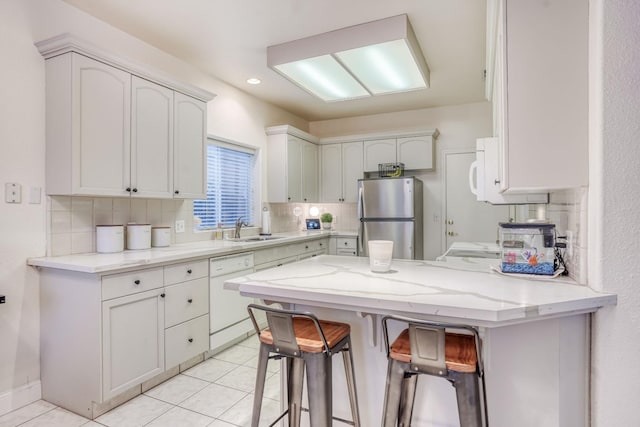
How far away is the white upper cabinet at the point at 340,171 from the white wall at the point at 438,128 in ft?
1.84

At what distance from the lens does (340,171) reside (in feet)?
16.9

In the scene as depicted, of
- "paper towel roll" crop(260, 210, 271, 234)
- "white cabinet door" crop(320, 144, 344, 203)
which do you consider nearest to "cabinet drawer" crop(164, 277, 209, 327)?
"paper towel roll" crop(260, 210, 271, 234)

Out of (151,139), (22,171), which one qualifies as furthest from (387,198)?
(22,171)

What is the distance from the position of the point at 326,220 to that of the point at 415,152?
1595mm

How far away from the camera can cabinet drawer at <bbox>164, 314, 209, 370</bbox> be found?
8.12 ft

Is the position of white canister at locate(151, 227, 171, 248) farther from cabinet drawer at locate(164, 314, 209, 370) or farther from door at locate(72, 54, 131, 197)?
cabinet drawer at locate(164, 314, 209, 370)

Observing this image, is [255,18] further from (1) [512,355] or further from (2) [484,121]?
(2) [484,121]

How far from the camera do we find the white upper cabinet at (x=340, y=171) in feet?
16.5

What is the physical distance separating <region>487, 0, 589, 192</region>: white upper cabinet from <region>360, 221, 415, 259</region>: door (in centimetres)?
290

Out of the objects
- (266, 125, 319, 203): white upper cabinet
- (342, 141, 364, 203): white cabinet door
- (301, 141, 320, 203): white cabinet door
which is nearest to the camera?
(266, 125, 319, 203): white upper cabinet

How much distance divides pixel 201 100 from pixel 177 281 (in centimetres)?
162

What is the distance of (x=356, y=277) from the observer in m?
1.68

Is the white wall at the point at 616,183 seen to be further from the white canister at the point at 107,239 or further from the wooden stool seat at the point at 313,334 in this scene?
the white canister at the point at 107,239

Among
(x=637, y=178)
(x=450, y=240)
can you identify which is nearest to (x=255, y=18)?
(x=637, y=178)
